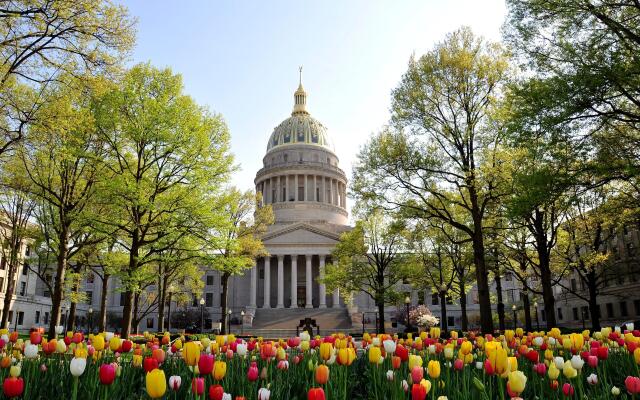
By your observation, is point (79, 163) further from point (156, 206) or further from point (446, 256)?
point (446, 256)

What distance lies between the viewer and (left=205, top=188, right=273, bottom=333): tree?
25234 mm

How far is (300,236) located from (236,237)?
125 ft

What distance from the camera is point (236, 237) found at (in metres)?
43.5

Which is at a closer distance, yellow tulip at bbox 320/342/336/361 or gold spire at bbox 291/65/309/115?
yellow tulip at bbox 320/342/336/361

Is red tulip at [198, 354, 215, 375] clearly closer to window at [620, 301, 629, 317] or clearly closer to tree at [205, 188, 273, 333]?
tree at [205, 188, 273, 333]

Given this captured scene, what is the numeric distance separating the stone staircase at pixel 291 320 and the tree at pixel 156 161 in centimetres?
3604

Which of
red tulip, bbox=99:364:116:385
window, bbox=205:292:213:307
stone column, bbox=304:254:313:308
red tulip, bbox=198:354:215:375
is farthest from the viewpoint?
window, bbox=205:292:213:307

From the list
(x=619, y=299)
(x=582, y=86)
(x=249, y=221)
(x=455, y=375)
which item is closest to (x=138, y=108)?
(x=582, y=86)

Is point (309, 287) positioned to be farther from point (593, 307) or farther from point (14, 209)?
point (14, 209)

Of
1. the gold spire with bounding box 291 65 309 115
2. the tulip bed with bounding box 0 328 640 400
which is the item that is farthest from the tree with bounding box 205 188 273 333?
the gold spire with bounding box 291 65 309 115

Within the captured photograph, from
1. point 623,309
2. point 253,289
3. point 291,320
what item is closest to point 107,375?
point 623,309

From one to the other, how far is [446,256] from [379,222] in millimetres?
7724

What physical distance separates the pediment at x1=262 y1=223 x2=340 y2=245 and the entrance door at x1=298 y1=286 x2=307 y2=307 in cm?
860

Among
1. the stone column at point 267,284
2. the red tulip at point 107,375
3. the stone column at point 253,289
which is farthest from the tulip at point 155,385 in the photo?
the stone column at point 253,289
